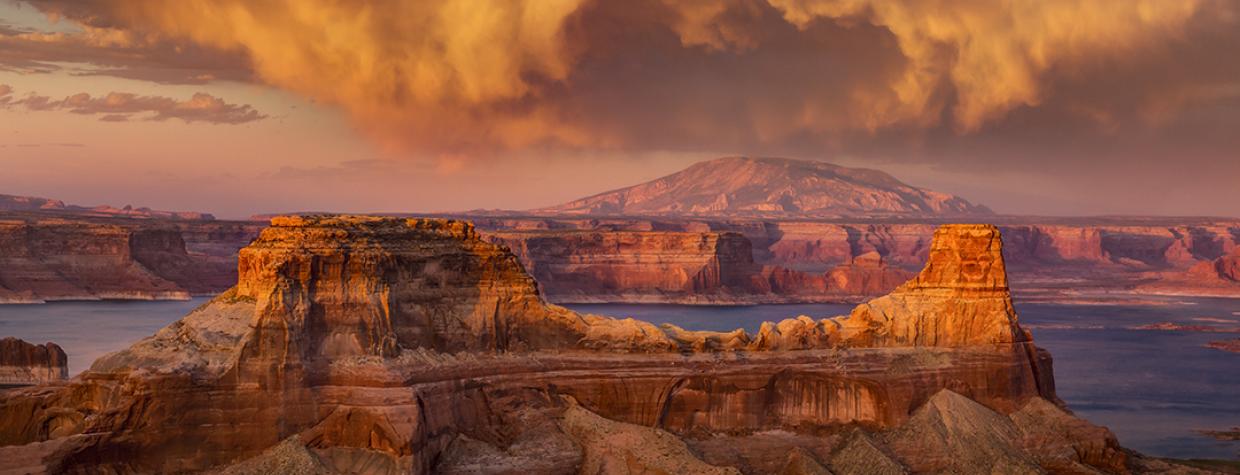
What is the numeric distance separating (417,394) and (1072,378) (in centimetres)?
4120

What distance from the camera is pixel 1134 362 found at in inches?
2827

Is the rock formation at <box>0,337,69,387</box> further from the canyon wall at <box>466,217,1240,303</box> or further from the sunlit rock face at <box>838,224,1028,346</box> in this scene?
the canyon wall at <box>466,217,1240,303</box>

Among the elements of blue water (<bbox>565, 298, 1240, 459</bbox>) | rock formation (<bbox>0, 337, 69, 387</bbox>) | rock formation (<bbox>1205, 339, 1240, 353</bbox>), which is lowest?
rock formation (<bbox>1205, 339, 1240, 353</bbox>)

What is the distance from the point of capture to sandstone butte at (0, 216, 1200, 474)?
26.1 metres

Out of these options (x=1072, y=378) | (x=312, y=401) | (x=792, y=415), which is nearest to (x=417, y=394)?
(x=312, y=401)

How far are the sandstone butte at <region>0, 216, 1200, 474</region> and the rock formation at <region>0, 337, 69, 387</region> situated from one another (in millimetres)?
13435

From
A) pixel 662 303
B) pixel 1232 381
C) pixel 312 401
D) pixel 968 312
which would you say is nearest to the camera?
pixel 312 401

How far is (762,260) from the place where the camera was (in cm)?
17550

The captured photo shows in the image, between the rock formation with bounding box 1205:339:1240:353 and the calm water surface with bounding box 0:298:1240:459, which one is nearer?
the calm water surface with bounding box 0:298:1240:459

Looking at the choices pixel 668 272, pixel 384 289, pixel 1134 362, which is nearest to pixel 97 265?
pixel 668 272

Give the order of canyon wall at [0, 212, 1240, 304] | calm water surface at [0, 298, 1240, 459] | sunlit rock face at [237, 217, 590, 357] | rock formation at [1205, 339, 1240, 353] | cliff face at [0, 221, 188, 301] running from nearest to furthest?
sunlit rock face at [237, 217, 590, 357] → calm water surface at [0, 298, 1240, 459] → rock formation at [1205, 339, 1240, 353] → cliff face at [0, 221, 188, 301] → canyon wall at [0, 212, 1240, 304]

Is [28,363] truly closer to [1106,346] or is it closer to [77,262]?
[1106,346]

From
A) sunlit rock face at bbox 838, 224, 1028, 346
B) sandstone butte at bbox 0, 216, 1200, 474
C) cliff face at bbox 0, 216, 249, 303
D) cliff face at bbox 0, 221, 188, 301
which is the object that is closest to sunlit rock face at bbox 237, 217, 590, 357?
sandstone butte at bbox 0, 216, 1200, 474

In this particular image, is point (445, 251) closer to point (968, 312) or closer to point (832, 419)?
point (832, 419)
